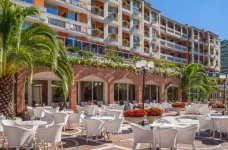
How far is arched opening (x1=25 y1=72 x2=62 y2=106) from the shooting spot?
17772 millimetres

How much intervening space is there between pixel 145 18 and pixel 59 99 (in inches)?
938

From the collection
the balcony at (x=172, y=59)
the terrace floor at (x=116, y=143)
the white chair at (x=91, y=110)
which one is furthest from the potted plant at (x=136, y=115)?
the balcony at (x=172, y=59)

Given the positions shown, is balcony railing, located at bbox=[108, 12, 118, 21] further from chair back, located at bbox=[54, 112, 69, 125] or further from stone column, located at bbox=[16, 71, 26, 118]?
chair back, located at bbox=[54, 112, 69, 125]

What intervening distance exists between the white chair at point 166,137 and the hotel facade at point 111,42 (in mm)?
10385

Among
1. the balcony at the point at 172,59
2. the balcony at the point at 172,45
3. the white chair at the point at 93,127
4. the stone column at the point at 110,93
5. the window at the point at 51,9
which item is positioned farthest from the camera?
the balcony at the point at 172,45

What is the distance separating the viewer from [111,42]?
106ft

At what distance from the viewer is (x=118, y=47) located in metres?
33.5

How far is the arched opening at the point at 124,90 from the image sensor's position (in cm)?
2410

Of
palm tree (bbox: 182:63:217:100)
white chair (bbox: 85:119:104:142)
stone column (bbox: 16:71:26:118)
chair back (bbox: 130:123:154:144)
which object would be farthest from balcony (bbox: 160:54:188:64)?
chair back (bbox: 130:123:154:144)

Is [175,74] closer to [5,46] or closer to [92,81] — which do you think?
[92,81]

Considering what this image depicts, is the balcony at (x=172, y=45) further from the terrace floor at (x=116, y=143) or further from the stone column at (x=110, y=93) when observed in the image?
the terrace floor at (x=116, y=143)

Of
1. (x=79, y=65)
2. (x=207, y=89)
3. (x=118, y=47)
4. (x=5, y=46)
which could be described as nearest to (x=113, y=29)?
(x=118, y=47)

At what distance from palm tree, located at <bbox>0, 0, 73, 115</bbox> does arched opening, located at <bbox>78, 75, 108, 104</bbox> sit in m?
8.01

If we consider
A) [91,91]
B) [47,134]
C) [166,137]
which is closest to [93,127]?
[47,134]
